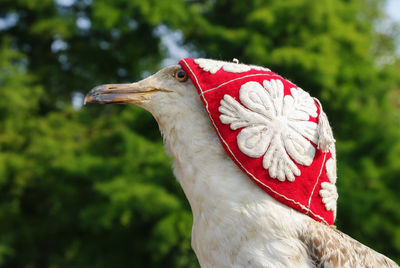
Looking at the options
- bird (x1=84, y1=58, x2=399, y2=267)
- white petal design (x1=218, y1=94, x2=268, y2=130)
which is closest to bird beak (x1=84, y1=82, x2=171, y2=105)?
bird (x1=84, y1=58, x2=399, y2=267)

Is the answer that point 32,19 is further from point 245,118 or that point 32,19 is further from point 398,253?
point 245,118

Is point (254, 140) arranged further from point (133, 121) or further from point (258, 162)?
point (133, 121)

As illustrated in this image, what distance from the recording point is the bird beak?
2.17m

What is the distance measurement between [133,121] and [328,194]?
9213 mm

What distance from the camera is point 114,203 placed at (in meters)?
9.37

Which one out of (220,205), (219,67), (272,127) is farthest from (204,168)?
(219,67)

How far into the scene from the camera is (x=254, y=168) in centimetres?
197

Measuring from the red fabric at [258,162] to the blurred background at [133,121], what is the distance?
741 cm

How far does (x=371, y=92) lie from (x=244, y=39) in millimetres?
3256

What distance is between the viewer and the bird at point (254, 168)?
194 cm

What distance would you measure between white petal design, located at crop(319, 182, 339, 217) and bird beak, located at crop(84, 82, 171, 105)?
826mm

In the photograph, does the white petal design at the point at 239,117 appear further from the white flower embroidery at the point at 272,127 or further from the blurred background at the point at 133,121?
the blurred background at the point at 133,121

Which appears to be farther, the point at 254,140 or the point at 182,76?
the point at 182,76

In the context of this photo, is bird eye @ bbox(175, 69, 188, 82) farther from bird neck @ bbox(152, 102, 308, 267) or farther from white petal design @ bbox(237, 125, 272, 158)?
white petal design @ bbox(237, 125, 272, 158)
